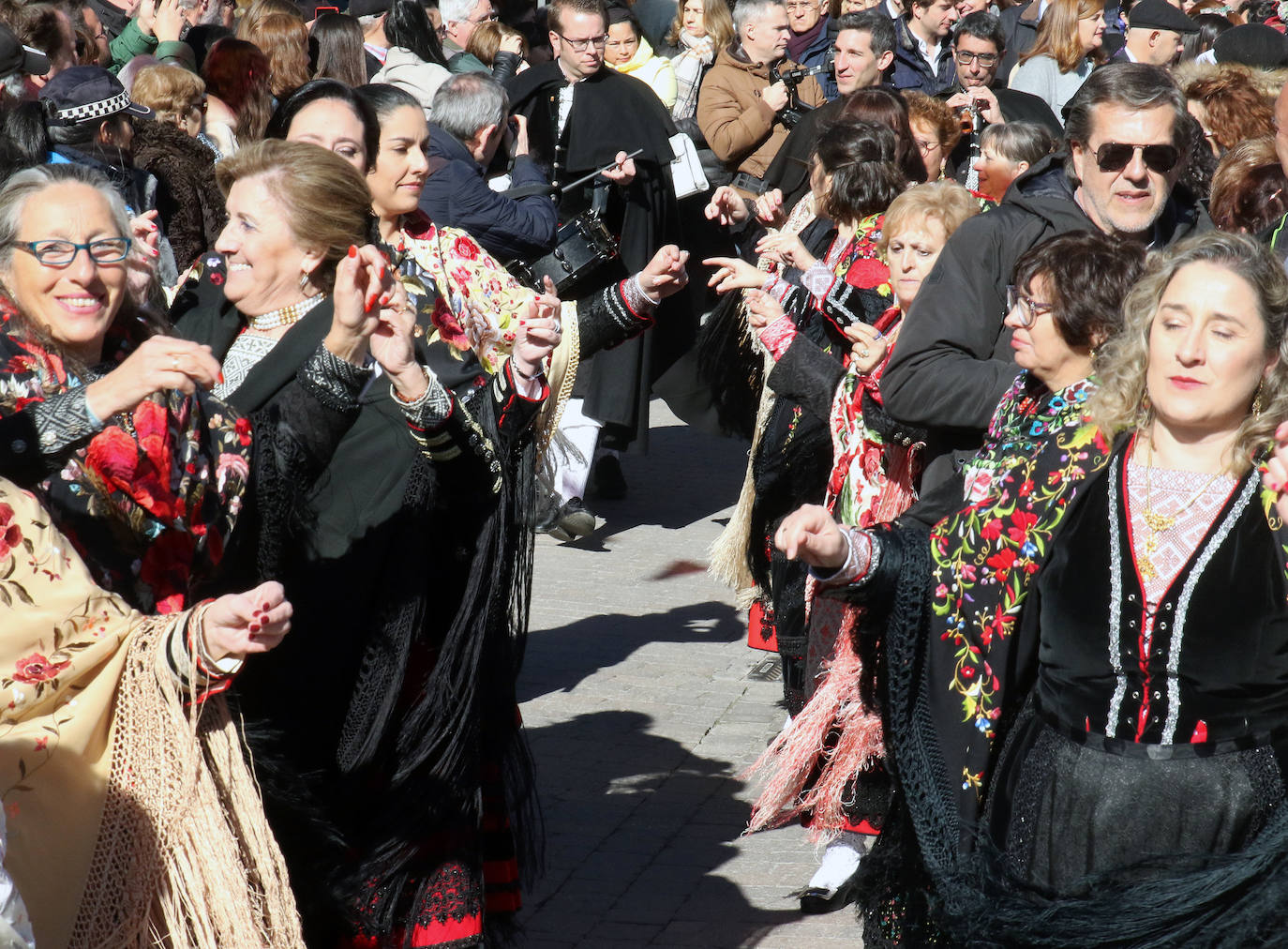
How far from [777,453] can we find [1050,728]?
8.00ft

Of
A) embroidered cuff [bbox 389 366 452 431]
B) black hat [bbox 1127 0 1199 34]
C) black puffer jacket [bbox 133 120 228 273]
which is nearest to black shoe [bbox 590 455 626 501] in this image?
black puffer jacket [bbox 133 120 228 273]

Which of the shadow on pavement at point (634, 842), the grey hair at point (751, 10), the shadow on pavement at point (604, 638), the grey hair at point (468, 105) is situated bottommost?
the shadow on pavement at point (634, 842)

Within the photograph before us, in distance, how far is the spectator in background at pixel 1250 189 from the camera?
4.55 metres

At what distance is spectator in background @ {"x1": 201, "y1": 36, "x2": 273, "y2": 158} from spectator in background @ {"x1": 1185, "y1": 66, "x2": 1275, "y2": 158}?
13.7 ft

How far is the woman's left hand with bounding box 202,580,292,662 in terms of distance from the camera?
8.09 feet

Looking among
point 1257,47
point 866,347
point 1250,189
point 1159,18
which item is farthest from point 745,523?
point 1159,18

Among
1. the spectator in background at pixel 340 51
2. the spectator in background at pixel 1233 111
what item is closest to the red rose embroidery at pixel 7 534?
the spectator in background at pixel 1233 111

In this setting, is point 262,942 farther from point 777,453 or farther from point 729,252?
point 729,252

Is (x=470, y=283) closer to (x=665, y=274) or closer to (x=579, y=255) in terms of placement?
(x=665, y=274)

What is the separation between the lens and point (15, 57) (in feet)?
17.1

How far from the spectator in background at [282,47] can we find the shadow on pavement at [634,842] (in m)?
3.99

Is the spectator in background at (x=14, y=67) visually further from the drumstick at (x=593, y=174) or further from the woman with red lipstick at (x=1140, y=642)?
the woman with red lipstick at (x=1140, y=642)

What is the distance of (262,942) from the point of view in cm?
256

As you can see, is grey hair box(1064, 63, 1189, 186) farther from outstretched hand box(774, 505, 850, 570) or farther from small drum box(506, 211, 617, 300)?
small drum box(506, 211, 617, 300)
